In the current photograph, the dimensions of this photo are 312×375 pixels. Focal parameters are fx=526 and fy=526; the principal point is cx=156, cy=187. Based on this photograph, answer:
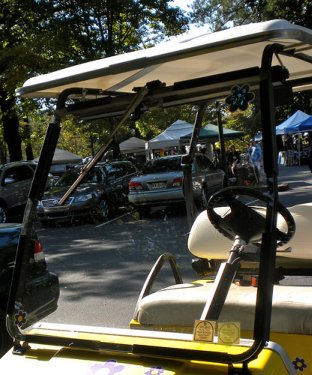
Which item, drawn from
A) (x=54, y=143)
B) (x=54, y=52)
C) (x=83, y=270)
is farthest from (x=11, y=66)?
(x=54, y=143)

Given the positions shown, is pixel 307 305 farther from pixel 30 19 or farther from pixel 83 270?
pixel 30 19

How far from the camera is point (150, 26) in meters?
18.9

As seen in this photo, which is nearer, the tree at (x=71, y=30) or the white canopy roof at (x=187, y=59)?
the white canopy roof at (x=187, y=59)

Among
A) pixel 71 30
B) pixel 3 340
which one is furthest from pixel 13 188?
pixel 3 340

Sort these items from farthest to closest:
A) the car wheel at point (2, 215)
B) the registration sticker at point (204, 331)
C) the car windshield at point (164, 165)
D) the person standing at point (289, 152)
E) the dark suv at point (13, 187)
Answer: the person standing at point (289, 152) < the dark suv at point (13, 187) < the car wheel at point (2, 215) < the car windshield at point (164, 165) < the registration sticker at point (204, 331)

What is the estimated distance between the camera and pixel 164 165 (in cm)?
1395

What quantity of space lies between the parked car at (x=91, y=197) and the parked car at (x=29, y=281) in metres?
7.12

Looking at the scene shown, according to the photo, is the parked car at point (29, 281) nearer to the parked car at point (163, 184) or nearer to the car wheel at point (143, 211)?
the parked car at point (163, 184)

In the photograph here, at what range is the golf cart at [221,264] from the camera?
6.29 feet

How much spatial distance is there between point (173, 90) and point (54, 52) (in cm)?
1487

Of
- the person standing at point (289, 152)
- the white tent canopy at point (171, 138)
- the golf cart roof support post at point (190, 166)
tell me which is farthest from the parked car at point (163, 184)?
the person standing at point (289, 152)

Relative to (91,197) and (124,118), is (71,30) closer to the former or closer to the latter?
(91,197)

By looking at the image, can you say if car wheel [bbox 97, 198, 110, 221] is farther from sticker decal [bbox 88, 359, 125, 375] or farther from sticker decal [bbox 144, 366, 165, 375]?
sticker decal [bbox 144, 366, 165, 375]

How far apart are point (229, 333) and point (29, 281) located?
3.03 m
